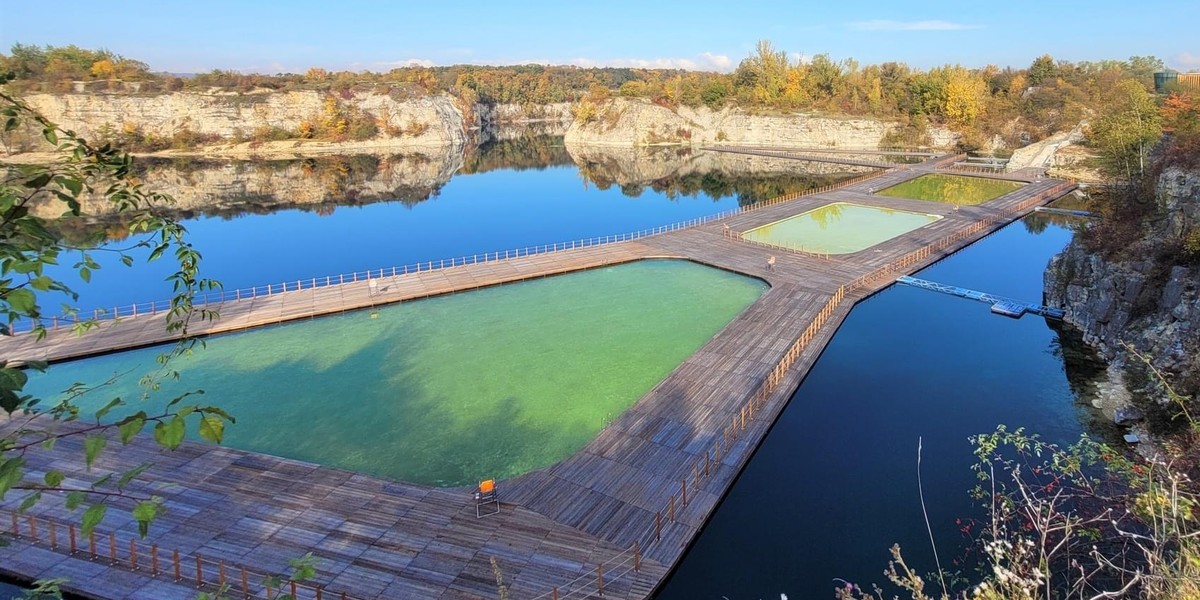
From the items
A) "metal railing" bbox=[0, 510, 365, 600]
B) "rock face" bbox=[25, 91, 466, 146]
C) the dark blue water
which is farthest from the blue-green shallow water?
"rock face" bbox=[25, 91, 466, 146]

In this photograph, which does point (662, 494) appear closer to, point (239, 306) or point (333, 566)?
point (333, 566)

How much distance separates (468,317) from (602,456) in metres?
16.0

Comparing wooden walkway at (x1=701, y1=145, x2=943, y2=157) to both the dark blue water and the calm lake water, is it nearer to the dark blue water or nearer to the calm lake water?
the calm lake water

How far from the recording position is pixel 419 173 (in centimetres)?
9894

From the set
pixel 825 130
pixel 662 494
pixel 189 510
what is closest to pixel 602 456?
pixel 662 494

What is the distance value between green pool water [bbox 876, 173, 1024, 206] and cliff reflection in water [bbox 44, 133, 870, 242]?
32.3 ft

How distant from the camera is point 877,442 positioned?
23.8m

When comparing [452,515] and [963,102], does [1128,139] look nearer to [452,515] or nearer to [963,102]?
[452,515]

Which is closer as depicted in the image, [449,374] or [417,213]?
[449,374]

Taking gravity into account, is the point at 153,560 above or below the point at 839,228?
below

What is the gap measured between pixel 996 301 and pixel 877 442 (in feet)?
62.4

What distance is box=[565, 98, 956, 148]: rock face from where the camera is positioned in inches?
4498

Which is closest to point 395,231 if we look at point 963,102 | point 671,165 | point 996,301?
point 996,301

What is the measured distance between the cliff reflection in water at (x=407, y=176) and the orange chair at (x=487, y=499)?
52959 millimetres
